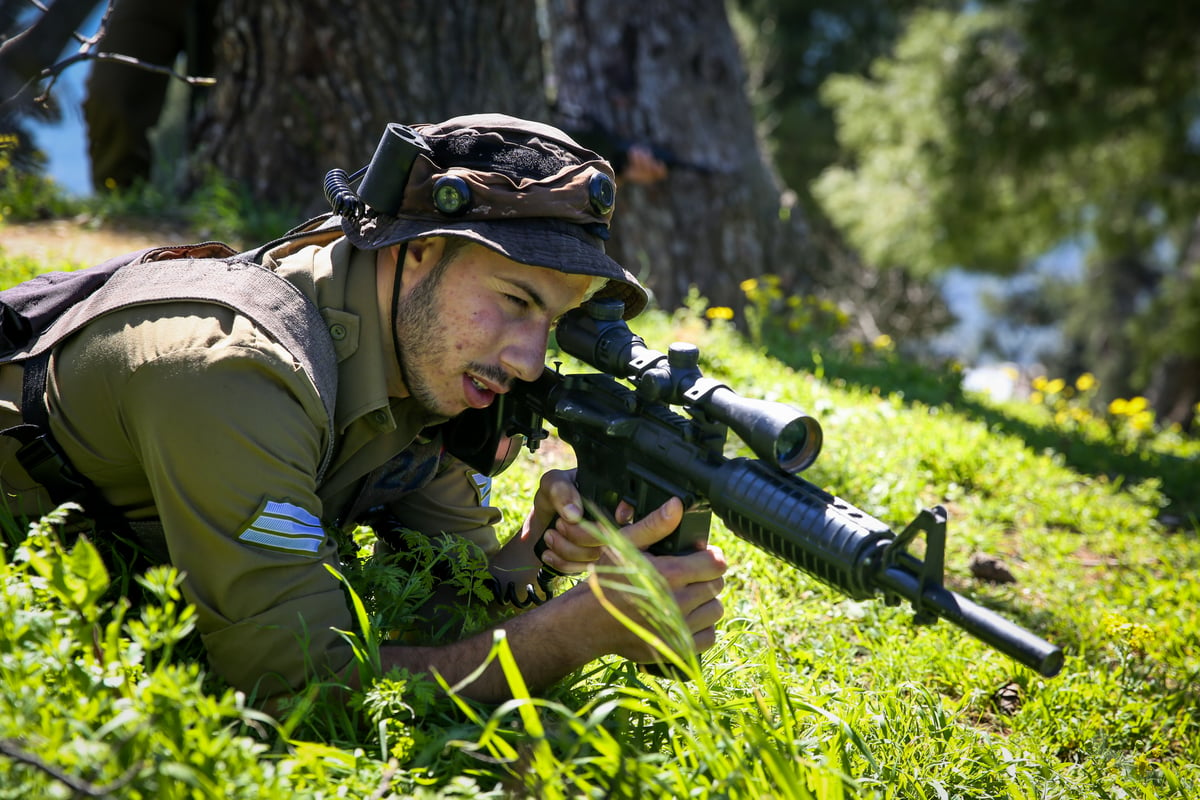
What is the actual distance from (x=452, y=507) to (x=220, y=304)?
1131 mm

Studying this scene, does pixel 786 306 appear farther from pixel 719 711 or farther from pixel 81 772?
pixel 81 772

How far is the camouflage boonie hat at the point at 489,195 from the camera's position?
2449 millimetres

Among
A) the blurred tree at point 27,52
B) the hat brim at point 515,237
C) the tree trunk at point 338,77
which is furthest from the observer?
the tree trunk at point 338,77

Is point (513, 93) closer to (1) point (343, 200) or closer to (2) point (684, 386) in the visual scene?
(1) point (343, 200)

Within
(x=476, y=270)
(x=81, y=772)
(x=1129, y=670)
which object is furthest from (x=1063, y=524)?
(x=81, y=772)

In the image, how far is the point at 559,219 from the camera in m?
2.58

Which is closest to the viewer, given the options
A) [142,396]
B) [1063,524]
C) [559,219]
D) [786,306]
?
[142,396]

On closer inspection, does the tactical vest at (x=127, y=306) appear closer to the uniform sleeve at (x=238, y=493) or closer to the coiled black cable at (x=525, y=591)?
the uniform sleeve at (x=238, y=493)

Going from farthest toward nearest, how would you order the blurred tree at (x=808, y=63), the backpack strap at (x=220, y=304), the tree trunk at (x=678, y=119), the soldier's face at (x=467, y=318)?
1. the blurred tree at (x=808, y=63)
2. the tree trunk at (x=678, y=119)
3. the soldier's face at (x=467, y=318)
4. the backpack strap at (x=220, y=304)

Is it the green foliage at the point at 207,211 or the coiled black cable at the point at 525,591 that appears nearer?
the coiled black cable at the point at 525,591

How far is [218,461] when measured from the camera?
6.51 ft

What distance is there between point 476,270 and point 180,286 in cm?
73

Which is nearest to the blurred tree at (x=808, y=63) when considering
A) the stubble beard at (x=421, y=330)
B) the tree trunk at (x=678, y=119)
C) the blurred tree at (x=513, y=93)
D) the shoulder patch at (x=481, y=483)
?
the tree trunk at (x=678, y=119)

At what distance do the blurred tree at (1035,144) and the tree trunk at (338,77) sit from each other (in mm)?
6744
